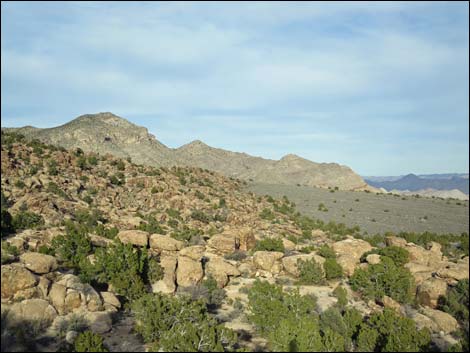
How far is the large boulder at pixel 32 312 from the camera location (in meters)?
12.5

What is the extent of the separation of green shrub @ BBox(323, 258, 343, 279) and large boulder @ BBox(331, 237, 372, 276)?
2.89ft

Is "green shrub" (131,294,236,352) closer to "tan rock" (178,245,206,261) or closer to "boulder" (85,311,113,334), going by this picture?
"boulder" (85,311,113,334)

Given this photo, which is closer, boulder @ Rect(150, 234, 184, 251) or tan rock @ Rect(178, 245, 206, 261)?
tan rock @ Rect(178, 245, 206, 261)

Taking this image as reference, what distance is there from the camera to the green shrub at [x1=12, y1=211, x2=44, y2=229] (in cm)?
2167

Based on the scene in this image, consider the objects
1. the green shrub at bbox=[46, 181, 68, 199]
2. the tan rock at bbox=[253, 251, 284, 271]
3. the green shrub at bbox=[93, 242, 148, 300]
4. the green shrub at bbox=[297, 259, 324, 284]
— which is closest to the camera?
the green shrub at bbox=[93, 242, 148, 300]

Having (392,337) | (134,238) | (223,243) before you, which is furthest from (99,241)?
(392,337)

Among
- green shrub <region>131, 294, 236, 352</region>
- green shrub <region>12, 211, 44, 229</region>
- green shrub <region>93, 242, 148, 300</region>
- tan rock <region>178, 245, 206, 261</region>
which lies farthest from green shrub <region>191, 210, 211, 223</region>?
green shrub <region>131, 294, 236, 352</region>

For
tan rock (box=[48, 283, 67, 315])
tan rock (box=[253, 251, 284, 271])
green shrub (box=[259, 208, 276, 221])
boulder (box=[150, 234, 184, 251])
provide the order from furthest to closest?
1. green shrub (box=[259, 208, 276, 221])
2. tan rock (box=[253, 251, 284, 271])
3. boulder (box=[150, 234, 184, 251])
4. tan rock (box=[48, 283, 67, 315])

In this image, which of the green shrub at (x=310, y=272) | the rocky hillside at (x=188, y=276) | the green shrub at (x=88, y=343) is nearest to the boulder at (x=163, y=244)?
the rocky hillside at (x=188, y=276)

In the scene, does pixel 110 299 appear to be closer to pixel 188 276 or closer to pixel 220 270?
pixel 188 276

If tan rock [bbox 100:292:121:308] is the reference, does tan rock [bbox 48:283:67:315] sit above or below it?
above

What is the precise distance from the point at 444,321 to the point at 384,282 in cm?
373

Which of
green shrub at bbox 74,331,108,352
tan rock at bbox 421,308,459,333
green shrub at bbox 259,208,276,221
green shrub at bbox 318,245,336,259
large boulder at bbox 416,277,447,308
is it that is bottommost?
tan rock at bbox 421,308,459,333

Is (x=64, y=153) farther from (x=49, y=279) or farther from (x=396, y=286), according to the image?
(x=396, y=286)
